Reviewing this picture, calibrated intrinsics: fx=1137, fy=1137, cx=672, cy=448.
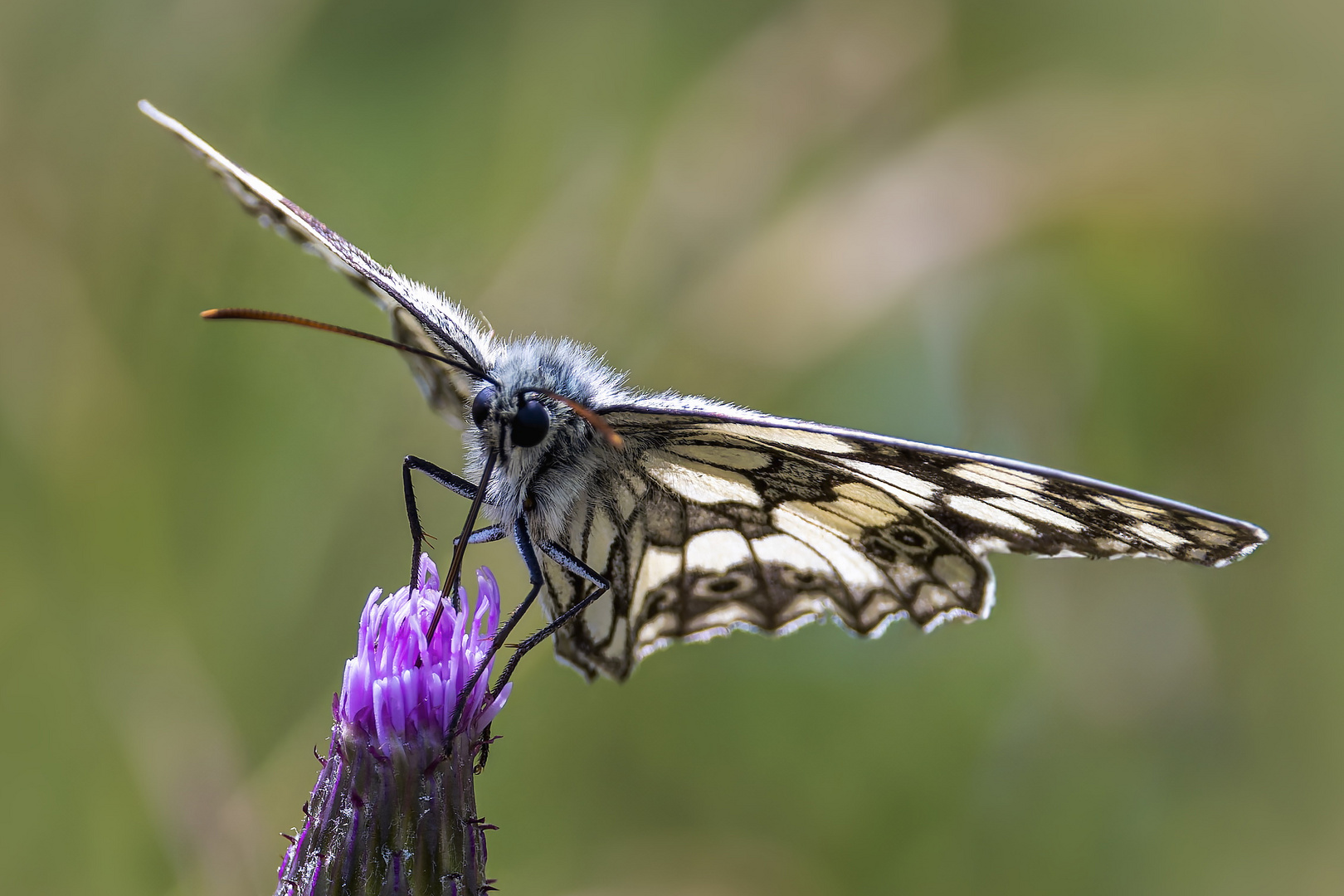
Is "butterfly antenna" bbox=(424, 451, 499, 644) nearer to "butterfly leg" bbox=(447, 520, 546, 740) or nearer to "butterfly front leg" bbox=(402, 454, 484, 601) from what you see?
"butterfly front leg" bbox=(402, 454, 484, 601)

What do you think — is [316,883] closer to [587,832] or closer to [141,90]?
[587,832]

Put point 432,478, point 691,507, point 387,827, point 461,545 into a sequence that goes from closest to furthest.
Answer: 1. point 387,827
2. point 461,545
3. point 432,478
4. point 691,507

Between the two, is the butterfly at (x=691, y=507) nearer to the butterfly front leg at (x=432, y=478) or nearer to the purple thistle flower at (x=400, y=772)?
the butterfly front leg at (x=432, y=478)

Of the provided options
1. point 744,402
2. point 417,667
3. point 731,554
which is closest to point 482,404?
point 417,667

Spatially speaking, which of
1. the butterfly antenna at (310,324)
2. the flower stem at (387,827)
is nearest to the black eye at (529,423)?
the butterfly antenna at (310,324)

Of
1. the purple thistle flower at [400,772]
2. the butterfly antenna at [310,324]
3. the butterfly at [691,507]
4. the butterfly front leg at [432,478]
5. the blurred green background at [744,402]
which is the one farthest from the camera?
the blurred green background at [744,402]

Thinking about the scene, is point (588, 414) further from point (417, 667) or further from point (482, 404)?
point (417, 667)

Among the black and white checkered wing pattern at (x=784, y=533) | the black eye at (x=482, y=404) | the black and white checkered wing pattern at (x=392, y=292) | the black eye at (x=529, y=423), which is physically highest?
the black and white checkered wing pattern at (x=392, y=292)
